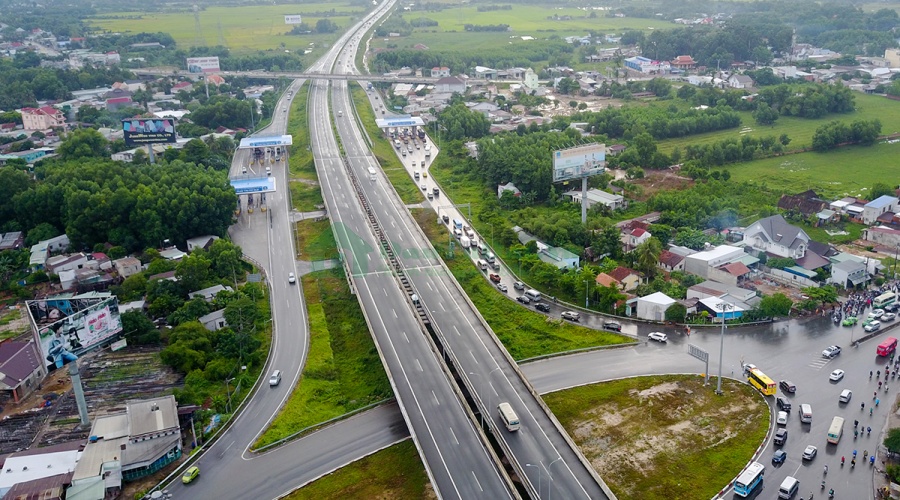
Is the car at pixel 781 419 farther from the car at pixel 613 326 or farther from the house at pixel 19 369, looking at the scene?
the house at pixel 19 369

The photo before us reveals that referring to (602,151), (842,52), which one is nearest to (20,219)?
(602,151)

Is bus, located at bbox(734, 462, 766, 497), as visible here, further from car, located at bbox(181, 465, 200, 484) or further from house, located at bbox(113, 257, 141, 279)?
house, located at bbox(113, 257, 141, 279)

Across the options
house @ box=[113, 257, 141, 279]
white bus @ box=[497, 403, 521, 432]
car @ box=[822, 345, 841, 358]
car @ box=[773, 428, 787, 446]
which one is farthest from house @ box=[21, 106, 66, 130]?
car @ box=[773, 428, 787, 446]

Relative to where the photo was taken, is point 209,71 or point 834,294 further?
point 209,71

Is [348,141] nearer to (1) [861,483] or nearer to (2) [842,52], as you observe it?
(1) [861,483]

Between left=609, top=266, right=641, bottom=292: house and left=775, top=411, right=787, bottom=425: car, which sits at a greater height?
left=609, top=266, right=641, bottom=292: house

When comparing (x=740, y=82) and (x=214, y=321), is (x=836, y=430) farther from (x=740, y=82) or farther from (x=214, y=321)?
(x=740, y=82)
